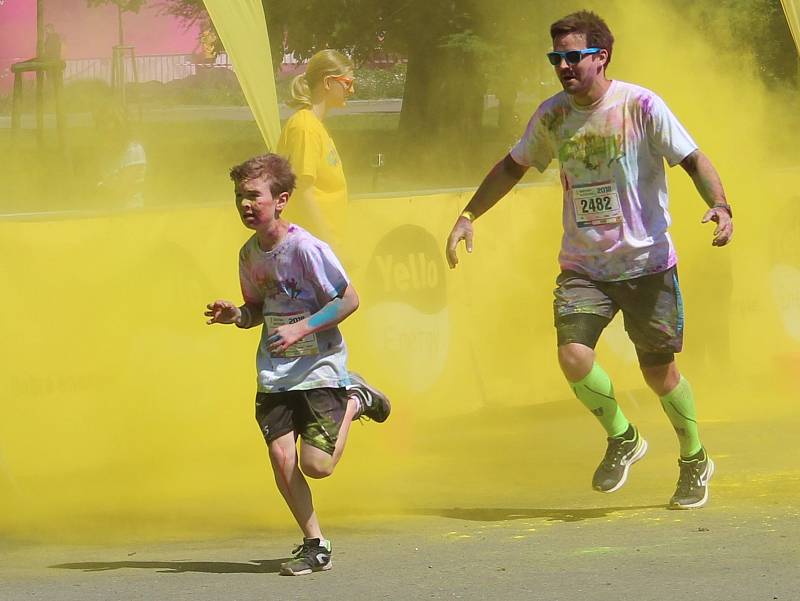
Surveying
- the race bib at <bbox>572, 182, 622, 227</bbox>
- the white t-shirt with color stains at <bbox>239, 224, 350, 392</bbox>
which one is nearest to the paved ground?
the white t-shirt with color stains at <bbox>239, 224, 350, 392</bbox>

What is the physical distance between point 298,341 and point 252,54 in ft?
9.25

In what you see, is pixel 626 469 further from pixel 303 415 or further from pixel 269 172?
pixel 269 172

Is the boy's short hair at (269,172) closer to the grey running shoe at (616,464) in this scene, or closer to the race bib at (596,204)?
the race bib at (596,204)

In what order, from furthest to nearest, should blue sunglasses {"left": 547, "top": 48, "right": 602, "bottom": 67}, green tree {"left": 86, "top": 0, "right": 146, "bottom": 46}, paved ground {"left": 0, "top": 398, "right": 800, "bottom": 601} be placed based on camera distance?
green tree {"left": 86, "top": 0, "right": 146, "bottom": 46}, blue sunglasses {"left": 547, "top": 48, "right": 602, "bottom": 67}, paved ground {"left": 0, "top": 398, "right": 800, "bottom": 601}

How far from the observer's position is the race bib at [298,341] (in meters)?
Result: 5.71

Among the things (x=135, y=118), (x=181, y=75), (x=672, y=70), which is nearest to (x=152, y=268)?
(x=672, y=70)

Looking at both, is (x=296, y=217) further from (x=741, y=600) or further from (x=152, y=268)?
(x=741, y=600)

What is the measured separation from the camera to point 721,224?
6129 millimetres

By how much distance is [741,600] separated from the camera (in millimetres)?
4945

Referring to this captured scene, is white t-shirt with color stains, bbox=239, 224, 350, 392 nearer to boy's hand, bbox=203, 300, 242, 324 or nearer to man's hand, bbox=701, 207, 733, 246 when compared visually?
boy's hand, bbox=203, 300, 242, 324

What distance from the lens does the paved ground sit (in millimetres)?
5238

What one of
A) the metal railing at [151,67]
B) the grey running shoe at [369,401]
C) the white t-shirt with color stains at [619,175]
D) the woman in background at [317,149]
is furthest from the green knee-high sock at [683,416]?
the metal railing at [151,67]

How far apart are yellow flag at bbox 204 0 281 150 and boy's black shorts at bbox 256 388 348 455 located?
2544 mm

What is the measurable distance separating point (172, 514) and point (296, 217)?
163cm
